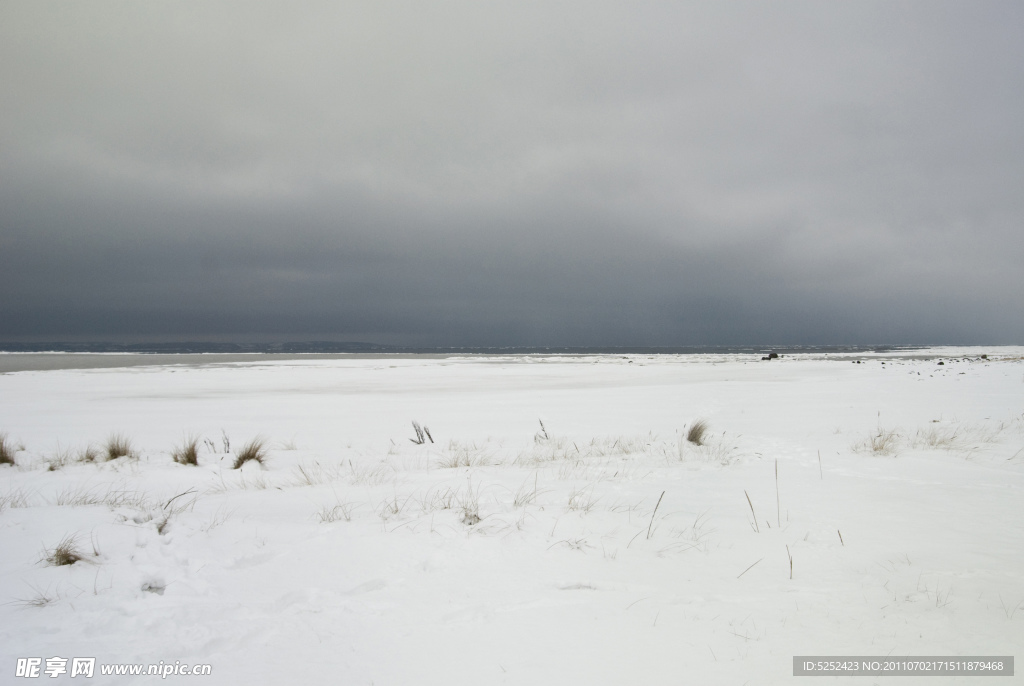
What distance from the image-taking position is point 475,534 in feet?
Result: 14.8

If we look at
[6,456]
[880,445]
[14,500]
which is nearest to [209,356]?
[6,456]

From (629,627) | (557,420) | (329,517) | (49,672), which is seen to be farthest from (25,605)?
(557,420)

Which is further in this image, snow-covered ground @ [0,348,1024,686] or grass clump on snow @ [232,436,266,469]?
grass clump on snow @ [232,436,266,469]

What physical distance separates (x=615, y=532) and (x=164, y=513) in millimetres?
4368

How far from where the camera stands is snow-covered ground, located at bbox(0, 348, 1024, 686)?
2750 millimetres

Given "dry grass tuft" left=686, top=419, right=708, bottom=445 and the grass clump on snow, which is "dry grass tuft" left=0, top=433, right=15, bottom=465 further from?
"dry grass tuft" left=686, top=419, right=708, bottom=445

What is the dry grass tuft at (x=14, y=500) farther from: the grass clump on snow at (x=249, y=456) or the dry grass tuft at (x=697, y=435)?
the dry grass tuft at (x=697, y=435)

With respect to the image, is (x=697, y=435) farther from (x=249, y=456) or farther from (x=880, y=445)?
(x=249, y=456)

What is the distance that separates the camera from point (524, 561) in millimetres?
3945

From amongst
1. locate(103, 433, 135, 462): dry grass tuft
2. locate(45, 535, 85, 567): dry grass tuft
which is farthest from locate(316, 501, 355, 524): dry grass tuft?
locate(103, 433, 135, 462): dry grass tuft

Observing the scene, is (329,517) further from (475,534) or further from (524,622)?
(524,622)

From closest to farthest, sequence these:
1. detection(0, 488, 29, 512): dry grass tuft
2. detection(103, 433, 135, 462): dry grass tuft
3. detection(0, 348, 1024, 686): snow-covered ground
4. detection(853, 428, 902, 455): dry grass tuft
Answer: detection(0, 348, 1024, 686): snow-covered ground, detection(0, 488, 29, 512): dry grass tuft, detection(853, 428, 902, 455): dry grass tuft, detection(103, 433, 135, 462): dry grass tuft

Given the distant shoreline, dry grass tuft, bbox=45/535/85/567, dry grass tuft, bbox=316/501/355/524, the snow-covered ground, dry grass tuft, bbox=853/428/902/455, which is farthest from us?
the distant shoreline

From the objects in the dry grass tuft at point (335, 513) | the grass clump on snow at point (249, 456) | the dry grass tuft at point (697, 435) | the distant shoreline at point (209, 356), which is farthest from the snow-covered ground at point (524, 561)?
the distant shoreline at point (209, 356)
